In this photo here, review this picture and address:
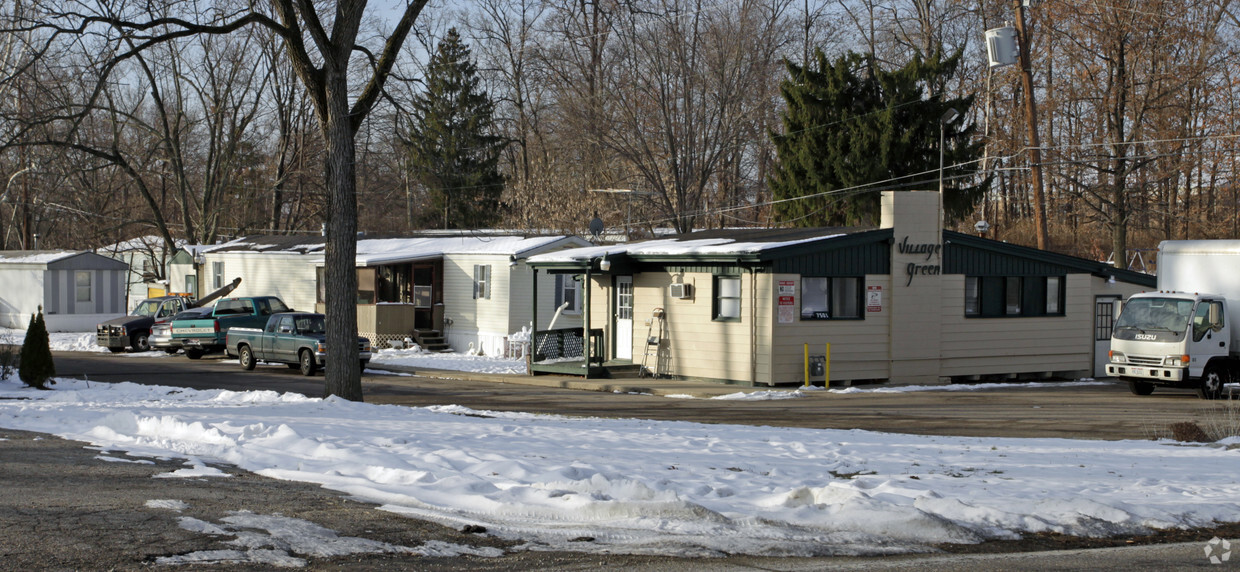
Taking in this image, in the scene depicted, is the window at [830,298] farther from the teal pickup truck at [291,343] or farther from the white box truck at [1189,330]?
the teal pickup truck at [291,343]

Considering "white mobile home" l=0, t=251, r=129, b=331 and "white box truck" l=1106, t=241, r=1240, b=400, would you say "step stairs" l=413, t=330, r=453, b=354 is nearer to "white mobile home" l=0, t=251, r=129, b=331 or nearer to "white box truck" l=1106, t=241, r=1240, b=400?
"white mobile home" l=0, t=251, r=129, b=331

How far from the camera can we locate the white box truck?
23.9 metres

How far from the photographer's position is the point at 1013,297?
28.6 m

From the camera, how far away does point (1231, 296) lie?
969 inches

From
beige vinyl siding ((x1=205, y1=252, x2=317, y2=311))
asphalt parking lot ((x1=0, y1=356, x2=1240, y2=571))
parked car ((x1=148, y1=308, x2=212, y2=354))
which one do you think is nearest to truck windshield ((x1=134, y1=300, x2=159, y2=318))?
beige vinyl siding ((x1=205, y1=252, x2=317, y2=311))

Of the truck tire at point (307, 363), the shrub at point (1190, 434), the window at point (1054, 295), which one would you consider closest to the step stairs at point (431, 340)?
the truck tire at point (307, 363)

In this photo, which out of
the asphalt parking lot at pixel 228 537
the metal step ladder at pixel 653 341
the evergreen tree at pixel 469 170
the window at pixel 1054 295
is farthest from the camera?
the evergreen tree at pixel 469 170

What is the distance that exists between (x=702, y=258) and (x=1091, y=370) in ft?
40.3

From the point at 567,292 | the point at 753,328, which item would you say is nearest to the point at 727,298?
the point at 753,328

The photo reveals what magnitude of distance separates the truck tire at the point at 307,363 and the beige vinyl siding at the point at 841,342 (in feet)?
38.6

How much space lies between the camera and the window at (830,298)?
25250 millimetres

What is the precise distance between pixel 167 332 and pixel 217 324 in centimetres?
227

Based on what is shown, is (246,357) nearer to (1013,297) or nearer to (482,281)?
(482,281)

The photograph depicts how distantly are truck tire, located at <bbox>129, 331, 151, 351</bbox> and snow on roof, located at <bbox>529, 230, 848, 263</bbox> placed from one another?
52.7ft
